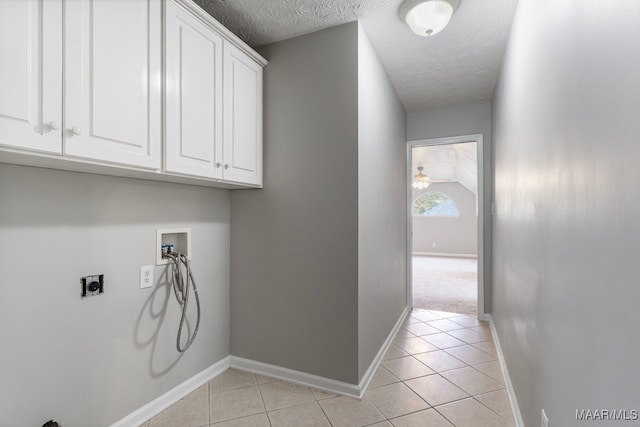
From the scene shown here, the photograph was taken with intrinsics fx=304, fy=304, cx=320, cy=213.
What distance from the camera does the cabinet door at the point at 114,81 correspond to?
3.92 feet

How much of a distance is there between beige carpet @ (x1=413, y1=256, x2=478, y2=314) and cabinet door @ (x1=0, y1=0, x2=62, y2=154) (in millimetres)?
4080

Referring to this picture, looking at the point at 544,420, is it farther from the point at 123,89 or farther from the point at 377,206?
the point at 123,89

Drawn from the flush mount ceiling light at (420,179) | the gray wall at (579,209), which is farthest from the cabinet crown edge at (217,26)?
the flush mount ceiling light at (420,179)

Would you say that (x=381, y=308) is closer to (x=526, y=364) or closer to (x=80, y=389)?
(x=526, y=364)

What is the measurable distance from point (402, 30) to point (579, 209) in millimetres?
1803

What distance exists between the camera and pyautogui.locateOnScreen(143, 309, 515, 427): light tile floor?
5.88 ft

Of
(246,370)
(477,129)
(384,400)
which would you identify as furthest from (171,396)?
(477,129)

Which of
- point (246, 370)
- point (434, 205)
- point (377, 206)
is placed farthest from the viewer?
point (434, 205)

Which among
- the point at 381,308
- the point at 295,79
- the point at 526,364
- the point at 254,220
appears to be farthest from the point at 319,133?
the point at 526,364

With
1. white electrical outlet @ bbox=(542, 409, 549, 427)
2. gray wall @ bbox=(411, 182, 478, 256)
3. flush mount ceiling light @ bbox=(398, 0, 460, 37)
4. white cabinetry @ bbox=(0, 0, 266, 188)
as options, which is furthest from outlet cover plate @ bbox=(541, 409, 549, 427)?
gray wall @ bbox=(411, 182, 478, 256)

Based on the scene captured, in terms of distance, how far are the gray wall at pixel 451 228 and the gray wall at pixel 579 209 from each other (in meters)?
7.83

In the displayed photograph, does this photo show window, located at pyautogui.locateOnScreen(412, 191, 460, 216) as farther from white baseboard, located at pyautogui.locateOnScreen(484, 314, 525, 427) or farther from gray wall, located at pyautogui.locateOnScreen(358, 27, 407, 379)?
white baseboard, located at pyautogui.locateOnScreen(484, 314, 525, 427)

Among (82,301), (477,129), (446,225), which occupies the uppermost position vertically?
(477,129)

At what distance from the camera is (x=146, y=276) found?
1.83 m
